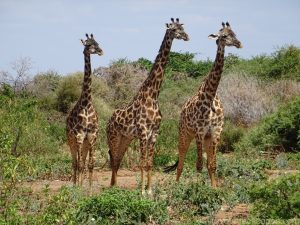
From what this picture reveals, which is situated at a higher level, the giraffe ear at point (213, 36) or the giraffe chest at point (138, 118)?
the giraffe ear at point (213, 36)

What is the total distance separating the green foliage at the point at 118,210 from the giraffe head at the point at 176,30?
12.5 ft

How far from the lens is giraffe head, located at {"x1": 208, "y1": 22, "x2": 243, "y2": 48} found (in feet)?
37.5

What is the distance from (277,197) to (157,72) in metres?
4.71

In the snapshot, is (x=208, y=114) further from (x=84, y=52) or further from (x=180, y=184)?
(x=84, y=52)

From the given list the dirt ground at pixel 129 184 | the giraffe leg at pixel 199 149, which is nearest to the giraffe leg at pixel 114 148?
the dirt ground at pixel 129 184

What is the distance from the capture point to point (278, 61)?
27.2 meters

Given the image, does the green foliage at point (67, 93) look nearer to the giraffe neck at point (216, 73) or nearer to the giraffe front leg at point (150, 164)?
the giraffe front leg at point (150, 164)

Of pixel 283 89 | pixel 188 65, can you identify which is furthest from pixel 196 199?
pixel 188 65

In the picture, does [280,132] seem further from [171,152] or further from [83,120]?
[83,120]

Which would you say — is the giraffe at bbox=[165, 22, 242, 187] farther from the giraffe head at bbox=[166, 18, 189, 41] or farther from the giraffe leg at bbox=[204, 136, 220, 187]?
the giraffe head at bbox=[166, 18, 189, 41]

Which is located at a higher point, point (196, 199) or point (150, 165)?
point (150, 165)

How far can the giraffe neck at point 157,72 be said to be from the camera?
38.7 ft

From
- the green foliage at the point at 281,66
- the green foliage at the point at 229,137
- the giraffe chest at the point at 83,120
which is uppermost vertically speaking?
Result: the green foliage at the point at 281,66

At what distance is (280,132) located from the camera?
685 inches
